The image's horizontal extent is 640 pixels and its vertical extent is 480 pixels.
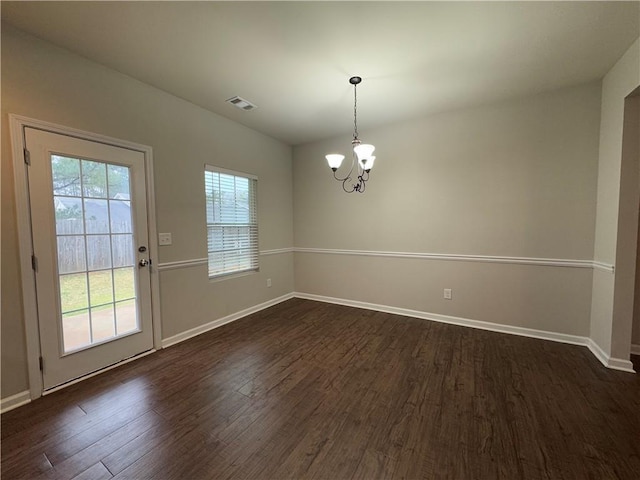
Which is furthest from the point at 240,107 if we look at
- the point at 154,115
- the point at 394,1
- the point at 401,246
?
the point at 401,246

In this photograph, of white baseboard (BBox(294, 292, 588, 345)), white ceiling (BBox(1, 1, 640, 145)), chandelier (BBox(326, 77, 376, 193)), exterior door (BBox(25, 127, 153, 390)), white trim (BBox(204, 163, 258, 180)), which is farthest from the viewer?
white trim (BBox(204, 163, 258, 180))

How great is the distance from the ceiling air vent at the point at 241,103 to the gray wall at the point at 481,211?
1469 millimetres

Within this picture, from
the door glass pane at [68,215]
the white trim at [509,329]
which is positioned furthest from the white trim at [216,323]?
the door glass pane at [68,215]

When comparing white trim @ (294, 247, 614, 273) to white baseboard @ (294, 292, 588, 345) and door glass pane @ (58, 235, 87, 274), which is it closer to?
white baseboard @ (294, 292, 588, 345)

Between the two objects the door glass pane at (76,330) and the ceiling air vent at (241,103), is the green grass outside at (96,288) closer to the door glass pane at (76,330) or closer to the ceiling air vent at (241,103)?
the door glass pane at (76,330)

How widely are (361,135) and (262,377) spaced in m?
3.44

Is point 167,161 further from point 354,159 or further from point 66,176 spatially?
point 354,159

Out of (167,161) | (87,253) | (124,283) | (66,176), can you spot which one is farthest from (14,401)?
(167,161)

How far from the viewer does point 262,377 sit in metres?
2.27

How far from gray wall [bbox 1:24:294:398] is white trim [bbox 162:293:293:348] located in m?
0.06

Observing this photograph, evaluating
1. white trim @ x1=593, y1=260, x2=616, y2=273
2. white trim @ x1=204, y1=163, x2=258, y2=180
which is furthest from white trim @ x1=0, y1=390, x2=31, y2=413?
white trim @ x1=593, y1=260, x2=616, y2=273

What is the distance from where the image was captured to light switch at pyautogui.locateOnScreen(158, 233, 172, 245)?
110 inches

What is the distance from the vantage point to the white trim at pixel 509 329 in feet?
7.72

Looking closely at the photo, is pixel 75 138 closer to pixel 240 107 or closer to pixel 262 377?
pixel 240 107
